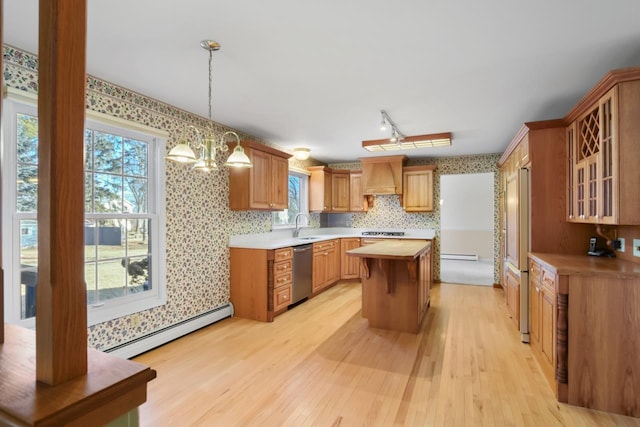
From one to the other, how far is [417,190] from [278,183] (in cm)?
273

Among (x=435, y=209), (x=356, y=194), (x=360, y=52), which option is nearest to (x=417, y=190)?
(x=435, y=209)

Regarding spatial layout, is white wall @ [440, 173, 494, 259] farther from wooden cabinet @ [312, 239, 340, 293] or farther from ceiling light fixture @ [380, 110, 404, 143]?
ceiling light fixture @ [380, 110, 404, 143]

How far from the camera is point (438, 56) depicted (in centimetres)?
228

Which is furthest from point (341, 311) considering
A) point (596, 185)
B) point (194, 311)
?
point (596, 185)

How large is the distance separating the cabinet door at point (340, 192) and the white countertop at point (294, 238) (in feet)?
1.81

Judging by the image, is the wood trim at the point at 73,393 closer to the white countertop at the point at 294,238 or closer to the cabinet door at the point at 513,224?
the white countertop at the point at 294,238

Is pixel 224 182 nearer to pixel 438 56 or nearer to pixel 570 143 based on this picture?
pixel 438 56

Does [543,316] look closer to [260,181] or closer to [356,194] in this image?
[260,181]

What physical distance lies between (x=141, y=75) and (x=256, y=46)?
113 cm

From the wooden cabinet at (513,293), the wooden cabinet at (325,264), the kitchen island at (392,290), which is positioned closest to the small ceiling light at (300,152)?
the wooden cabinet at (325,264)

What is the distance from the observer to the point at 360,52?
2227 mm

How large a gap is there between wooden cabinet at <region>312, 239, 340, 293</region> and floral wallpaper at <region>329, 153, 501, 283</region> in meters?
1.11

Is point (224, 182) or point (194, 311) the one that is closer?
point (194, 311)

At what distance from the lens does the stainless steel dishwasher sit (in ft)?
14.5
